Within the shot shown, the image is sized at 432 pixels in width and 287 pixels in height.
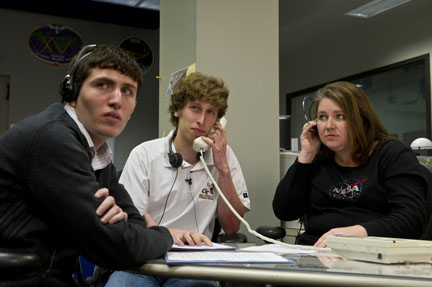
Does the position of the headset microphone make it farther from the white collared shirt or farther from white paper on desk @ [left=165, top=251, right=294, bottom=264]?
white paper on desk @ [left=165, top=251, right=294, bottom=264]

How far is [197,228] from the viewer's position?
6.36 ft

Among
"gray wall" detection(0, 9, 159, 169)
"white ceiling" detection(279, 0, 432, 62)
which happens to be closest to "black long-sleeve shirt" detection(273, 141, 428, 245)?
"white ceiling" detection(279, 0, 432, 62)

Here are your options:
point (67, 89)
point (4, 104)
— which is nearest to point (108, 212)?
point (67, 89)

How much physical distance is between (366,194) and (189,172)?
79 cm

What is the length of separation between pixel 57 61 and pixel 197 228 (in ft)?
15.8

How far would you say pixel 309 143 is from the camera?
2104mm

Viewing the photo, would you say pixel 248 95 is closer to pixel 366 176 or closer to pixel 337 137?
pixel 337 137

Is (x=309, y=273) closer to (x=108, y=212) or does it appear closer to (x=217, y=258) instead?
(x=217, y=258)

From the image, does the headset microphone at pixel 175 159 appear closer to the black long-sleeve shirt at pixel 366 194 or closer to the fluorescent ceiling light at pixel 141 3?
the black long-sleeve shirt at pixel 366 194

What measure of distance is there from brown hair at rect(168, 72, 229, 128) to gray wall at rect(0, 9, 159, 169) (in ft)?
14.3

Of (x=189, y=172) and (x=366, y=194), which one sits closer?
(x=366, y=194)

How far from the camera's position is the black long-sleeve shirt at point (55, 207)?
104 centimetres

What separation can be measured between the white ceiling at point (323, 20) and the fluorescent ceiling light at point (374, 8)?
0.22 ft

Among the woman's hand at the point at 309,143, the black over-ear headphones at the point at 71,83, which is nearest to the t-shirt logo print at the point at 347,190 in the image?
the woman's hand at the point at 309,143
